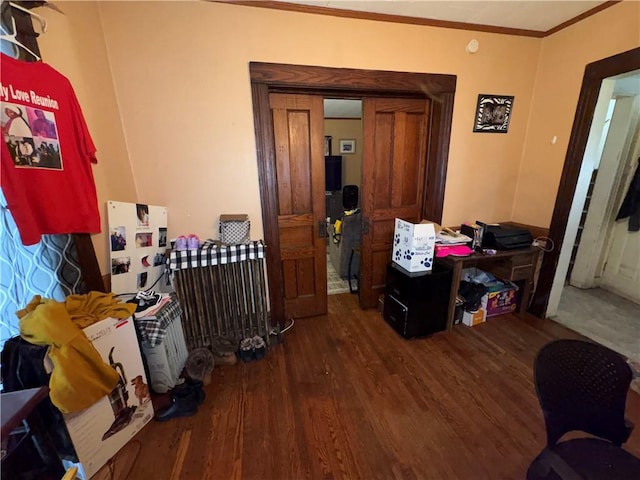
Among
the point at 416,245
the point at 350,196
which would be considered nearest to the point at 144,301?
the point at 416,245

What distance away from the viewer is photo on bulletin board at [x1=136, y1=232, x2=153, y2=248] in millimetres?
1750

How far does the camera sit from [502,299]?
249 cm

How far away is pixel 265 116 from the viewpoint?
192 cm

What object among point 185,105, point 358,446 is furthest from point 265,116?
point 358,446

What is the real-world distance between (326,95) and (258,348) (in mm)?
2112

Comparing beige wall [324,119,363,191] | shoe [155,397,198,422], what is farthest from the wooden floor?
beige wall [324,119,363,191]

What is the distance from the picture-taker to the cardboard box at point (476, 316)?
7.76 ft

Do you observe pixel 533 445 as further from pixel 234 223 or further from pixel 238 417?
pixel 234 223

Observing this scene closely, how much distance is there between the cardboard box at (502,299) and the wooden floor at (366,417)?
1.02 ft

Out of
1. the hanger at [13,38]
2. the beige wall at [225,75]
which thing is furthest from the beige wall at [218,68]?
the hanger at [13,38]

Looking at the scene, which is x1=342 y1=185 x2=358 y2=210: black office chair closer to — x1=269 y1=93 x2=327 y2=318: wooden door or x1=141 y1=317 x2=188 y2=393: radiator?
x1=269 y1=93 x2=327 y2=318: wooden door

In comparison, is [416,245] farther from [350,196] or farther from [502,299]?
[350,196]

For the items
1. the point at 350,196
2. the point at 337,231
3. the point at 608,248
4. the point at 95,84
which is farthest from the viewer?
the point at 350,196

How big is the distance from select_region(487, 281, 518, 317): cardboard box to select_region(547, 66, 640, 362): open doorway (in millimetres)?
288
